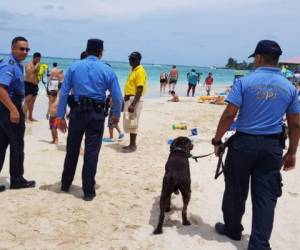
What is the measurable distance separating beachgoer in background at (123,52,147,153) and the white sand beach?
74 cm

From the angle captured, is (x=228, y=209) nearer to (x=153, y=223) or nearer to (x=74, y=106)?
(x=153, y=223)

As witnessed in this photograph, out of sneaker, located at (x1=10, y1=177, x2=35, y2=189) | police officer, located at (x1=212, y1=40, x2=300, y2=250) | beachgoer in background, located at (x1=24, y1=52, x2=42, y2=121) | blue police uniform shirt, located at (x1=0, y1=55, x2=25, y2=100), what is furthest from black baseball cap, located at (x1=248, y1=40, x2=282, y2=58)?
beachgoer in background, located at (x1=24, y1=52, x2=42, y2=121)

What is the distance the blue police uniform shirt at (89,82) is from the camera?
5098 mm

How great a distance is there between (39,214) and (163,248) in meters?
1.56

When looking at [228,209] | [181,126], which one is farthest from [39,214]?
[181,126]

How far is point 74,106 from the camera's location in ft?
17.1

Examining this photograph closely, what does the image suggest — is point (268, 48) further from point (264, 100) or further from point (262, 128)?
point (262, 128)

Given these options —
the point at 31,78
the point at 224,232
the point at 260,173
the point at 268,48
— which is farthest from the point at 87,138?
the point at 31,78

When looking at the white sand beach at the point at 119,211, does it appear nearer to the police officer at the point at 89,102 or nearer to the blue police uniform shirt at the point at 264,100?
the police officer at the point at 89,102

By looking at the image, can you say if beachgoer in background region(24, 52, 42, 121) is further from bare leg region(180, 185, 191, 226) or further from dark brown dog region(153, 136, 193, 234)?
bare leg region(180, 185, 191, 226)

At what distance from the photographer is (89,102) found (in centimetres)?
509

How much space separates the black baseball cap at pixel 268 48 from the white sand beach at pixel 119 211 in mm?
2057

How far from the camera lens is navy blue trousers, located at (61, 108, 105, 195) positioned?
16.9 ft

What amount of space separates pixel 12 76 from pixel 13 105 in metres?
0.36
